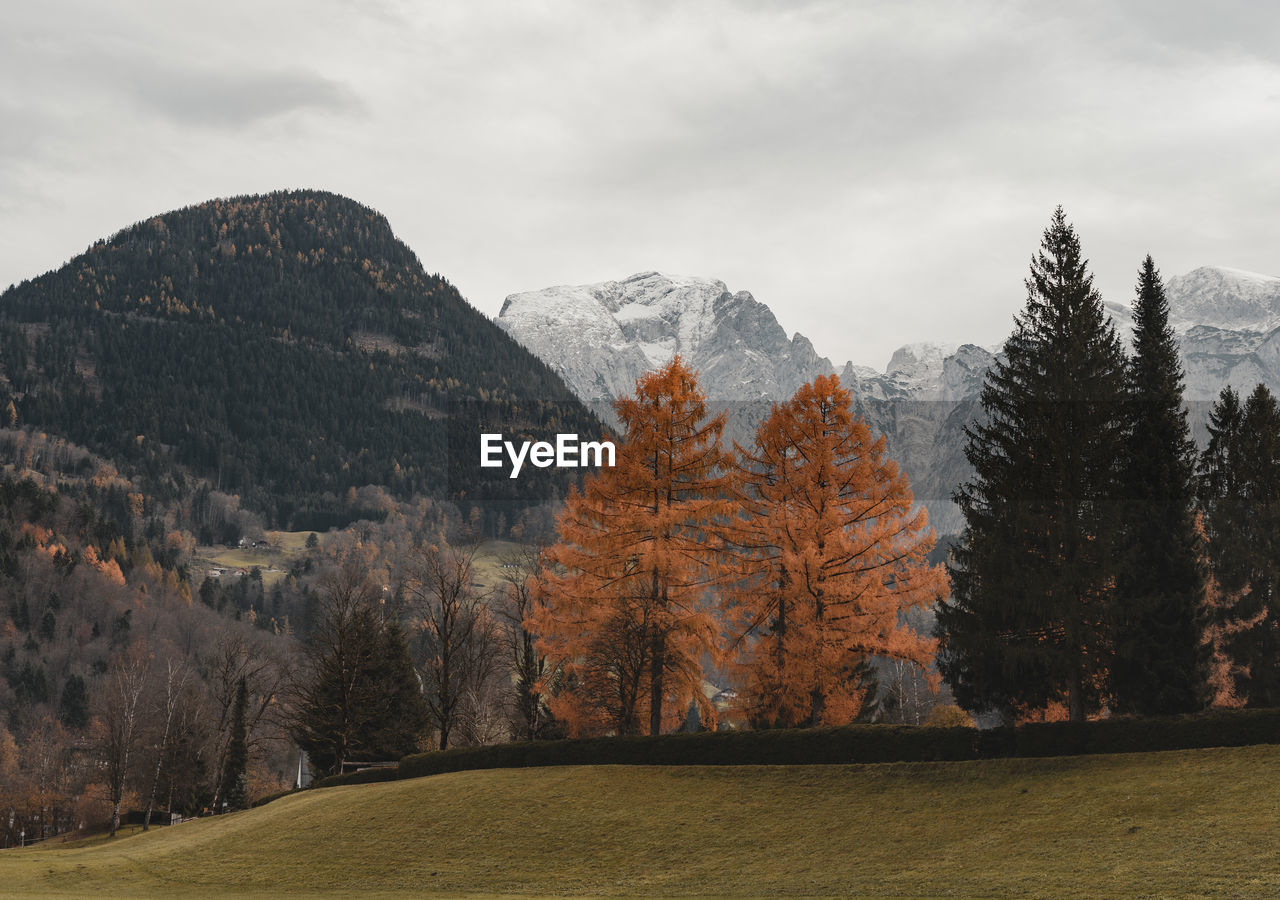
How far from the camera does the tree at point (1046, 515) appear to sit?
3212 cm

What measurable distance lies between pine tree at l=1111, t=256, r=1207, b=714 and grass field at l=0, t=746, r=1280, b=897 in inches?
228

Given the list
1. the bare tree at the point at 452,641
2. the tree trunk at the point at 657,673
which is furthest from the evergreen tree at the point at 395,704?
the tree trunk at the point at 657,673

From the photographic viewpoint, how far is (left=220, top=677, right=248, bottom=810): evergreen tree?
234ft

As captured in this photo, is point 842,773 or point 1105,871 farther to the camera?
point 842,773

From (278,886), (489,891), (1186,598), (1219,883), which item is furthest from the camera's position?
(1186,598)

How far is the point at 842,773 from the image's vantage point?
31484 mm

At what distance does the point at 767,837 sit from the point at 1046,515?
44.4 feet

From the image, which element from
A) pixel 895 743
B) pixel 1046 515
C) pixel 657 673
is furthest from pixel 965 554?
pixel 657 673

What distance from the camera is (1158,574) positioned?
3541 cm

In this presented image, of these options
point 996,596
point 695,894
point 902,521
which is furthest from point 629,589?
point 695,894

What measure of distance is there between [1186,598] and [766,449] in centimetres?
1510

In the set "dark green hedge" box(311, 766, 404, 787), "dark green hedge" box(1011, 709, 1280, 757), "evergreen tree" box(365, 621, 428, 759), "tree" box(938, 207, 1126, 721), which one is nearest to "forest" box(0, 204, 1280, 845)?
"tree" box(938, 207, 1126, 721)

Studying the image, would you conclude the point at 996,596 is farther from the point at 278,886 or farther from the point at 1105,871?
the point at 278,886

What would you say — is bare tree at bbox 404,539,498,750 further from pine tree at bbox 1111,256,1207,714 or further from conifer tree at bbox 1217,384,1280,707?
conifer tree at bbox 1217,384,1280,707
